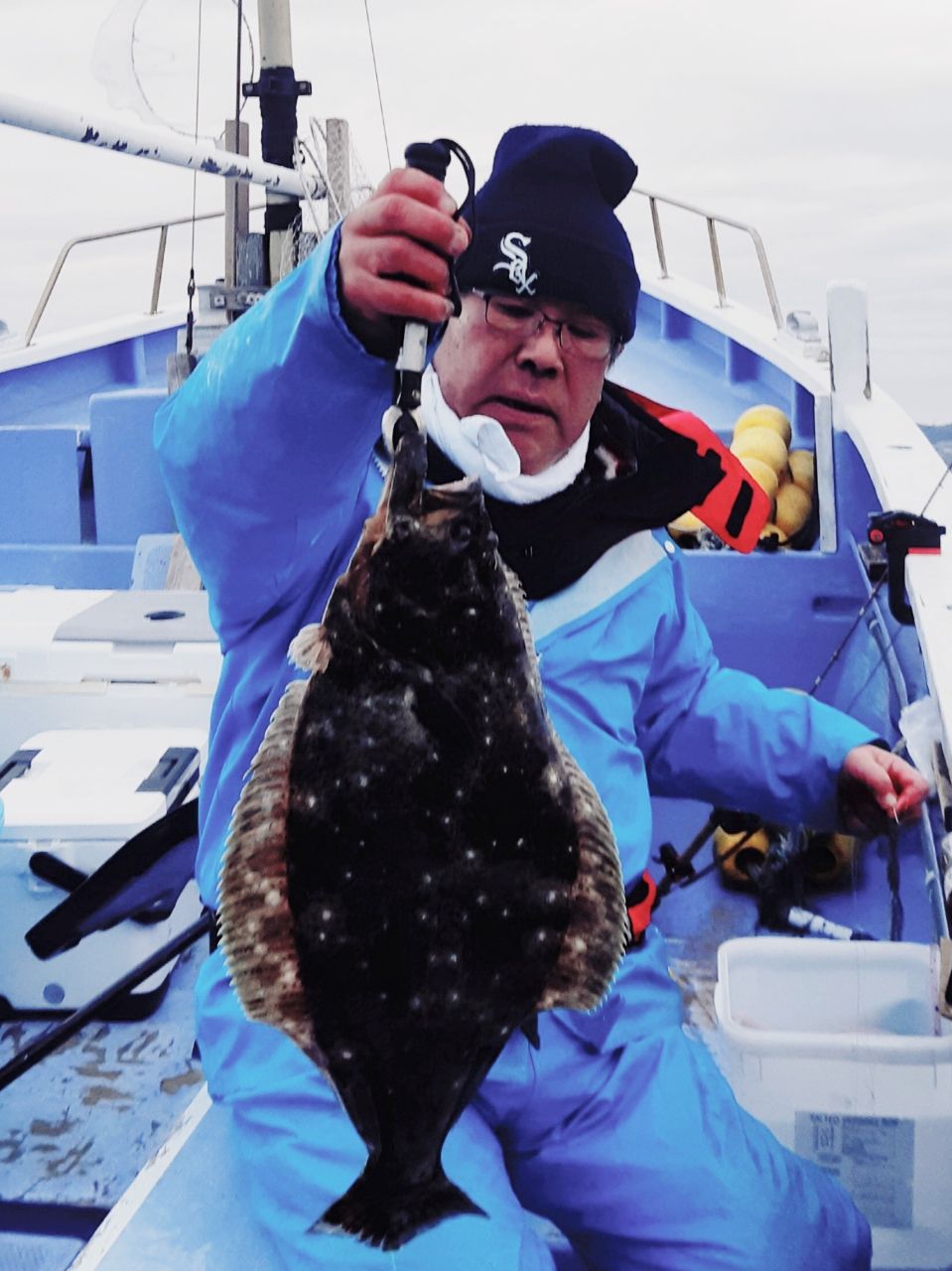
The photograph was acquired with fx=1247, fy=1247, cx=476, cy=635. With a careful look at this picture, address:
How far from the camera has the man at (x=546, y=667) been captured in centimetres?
138

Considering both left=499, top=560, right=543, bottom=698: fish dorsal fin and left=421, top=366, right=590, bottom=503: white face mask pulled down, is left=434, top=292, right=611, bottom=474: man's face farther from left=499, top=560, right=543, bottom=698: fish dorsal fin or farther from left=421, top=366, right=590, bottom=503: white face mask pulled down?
left=499, top=560, right=543, bottom=698: fish dorsal fin

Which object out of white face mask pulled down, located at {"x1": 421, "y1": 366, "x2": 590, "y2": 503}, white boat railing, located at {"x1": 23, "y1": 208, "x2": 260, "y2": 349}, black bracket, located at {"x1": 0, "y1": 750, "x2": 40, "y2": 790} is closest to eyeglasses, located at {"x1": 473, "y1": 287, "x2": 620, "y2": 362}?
white face mask pulled down, located at {"x1": 421, "y1": 366, "x2": 590, "y2": 503}

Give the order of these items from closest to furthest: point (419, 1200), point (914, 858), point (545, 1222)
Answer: point (419, 1200), point (545, 1222), point (914, 858)

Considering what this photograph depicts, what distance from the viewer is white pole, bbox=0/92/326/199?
4.77ft

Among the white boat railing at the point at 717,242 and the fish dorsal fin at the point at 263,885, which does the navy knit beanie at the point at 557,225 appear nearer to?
the fish dorsal fin at the point at 263,885

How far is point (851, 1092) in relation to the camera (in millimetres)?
1813

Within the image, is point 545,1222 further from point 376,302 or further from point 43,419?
point 43,419

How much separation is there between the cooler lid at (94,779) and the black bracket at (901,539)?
1.50 m

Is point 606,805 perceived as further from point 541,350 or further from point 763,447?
point 763,447

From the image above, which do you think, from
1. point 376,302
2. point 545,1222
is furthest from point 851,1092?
point 376,302

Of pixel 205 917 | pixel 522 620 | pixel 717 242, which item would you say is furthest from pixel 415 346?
pixel 717 242

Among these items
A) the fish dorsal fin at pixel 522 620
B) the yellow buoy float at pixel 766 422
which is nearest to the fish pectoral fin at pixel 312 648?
the fish dorsal fin at pixel 522 620

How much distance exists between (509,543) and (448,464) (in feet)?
0.44

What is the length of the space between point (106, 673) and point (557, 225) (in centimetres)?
176
